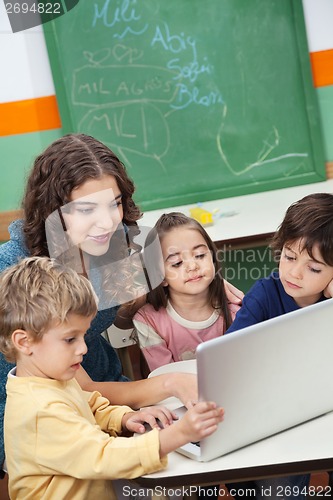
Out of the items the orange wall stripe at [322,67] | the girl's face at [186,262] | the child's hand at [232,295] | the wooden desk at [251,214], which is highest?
the orange wall stripe at [322,67]

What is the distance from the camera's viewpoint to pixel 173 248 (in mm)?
2139

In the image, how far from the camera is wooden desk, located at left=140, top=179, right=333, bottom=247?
2877 mm

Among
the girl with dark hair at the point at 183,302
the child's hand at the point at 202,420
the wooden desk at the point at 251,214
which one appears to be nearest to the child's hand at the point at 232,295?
the girl with dark hair at the point at 183,302

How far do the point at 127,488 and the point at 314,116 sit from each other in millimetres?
2298

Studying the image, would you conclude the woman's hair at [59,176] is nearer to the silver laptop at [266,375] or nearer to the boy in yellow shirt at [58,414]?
the boy in yellow shirt at [58,414]

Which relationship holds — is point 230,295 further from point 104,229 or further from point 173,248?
point 104,229

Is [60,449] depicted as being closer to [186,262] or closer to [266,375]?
[266,375]

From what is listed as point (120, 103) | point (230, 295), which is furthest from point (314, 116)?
point (230, 295)

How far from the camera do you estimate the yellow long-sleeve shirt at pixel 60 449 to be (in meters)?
1.36

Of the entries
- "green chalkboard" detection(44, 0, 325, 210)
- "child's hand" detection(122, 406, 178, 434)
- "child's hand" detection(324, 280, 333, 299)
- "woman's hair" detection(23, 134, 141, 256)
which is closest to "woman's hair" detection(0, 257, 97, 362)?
"child's hand" detection(122, 406, 178, 434)

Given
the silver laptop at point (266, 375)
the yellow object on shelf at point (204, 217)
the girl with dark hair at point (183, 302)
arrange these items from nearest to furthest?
the silver laptop at point (266, 375) → the girl with dark hair at point (183, 302) → the yellow object on shelf at point (204, 217)

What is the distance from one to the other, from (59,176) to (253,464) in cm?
82

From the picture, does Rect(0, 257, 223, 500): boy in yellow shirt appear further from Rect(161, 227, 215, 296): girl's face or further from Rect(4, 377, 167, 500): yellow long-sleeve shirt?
Rect(161, 227, 215, 296): girl's face

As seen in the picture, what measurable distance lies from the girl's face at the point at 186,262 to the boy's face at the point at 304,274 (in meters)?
0.35
